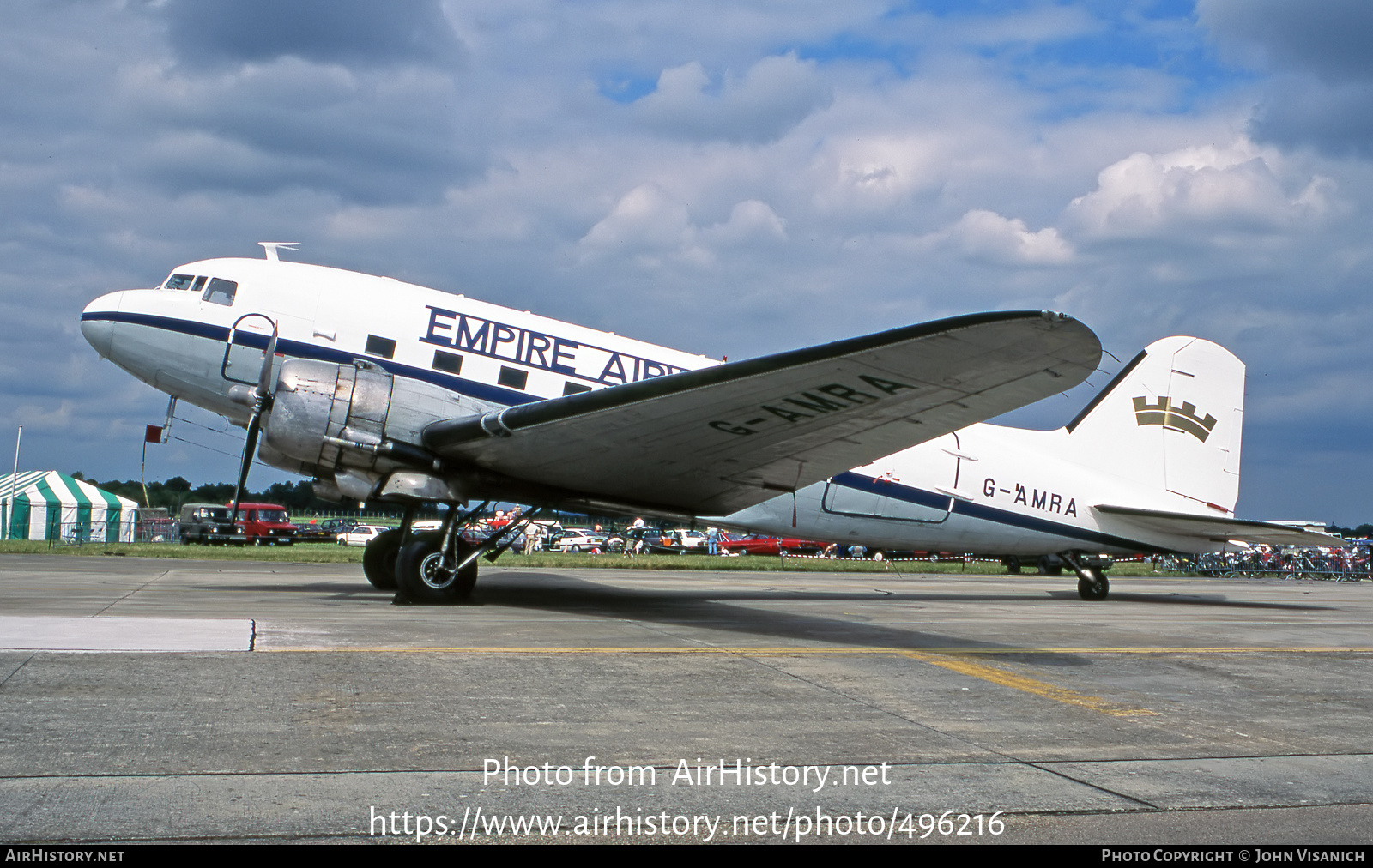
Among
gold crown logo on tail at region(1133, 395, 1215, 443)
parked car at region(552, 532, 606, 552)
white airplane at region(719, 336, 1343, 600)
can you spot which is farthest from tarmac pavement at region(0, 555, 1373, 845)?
parked car at region(552, 532, 606, 552)

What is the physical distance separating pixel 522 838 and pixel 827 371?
5.69 metres

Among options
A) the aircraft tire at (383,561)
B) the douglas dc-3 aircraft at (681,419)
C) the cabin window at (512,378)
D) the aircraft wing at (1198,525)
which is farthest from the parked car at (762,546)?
the cabin window at (512,378)

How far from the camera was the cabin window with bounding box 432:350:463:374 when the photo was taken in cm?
1284

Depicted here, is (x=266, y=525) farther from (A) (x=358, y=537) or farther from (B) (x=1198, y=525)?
(B) (x=1198, y=525)

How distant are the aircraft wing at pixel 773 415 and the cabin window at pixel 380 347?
5.89 ft

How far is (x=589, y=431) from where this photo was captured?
10.4 meters

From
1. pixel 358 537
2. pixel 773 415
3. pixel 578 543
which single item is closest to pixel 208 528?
pixel 358 537

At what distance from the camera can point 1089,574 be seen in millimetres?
17266

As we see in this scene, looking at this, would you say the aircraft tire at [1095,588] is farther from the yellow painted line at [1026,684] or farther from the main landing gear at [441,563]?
the main landing gear at [441,563]

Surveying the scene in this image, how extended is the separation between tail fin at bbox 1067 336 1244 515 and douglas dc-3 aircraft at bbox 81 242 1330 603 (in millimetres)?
34

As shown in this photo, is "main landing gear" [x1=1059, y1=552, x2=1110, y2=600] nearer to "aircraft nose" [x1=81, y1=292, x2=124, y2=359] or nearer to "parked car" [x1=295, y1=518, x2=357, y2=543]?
"aircraft nose" [x1=81, y1=292, x2=124, y2=359]

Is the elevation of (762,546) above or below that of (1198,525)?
below

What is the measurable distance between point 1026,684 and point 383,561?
9.46 metres
